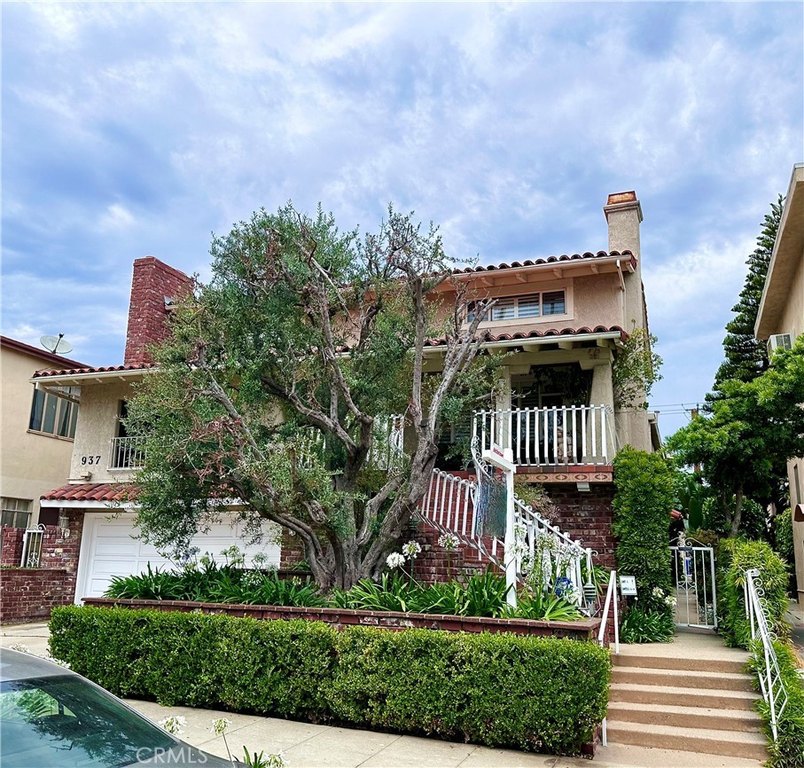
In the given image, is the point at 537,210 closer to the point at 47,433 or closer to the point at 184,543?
the point at 184,543

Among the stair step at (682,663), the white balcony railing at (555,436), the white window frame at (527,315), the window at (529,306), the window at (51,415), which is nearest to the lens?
the stair step at (682,663)

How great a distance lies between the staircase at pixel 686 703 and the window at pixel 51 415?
17.2m

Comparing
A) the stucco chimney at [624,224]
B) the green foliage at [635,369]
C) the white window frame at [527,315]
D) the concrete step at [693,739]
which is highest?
the stucco chimney at [624,224]

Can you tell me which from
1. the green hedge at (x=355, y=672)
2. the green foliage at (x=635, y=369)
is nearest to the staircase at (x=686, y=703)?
the green hedge at (x=355, y=672)

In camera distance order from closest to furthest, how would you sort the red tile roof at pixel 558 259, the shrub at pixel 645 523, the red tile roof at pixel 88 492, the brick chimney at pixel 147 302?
1. the shrub at pixel 645 523
2. the red tile roof at pixel 558 259
3. the red tile roof at pixel 88 492
4. the brick chimney at pixel 147 302

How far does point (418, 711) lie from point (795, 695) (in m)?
3.43

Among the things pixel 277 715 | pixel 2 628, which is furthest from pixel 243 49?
pixel 2 628

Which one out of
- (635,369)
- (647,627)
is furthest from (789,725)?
(635,369)

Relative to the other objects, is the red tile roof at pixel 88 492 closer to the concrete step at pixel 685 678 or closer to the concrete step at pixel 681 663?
the concrete step at pixel 681 663

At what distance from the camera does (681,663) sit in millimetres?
7766

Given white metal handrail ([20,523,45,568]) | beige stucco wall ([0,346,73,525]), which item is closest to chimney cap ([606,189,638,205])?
white metal handrail ([20,523,45,568])

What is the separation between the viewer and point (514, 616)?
708 cm

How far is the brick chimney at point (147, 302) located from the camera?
666 inches

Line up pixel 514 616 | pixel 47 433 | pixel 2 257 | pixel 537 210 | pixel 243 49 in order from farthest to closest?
pixel 47 433, pixel 537 210, pixel 2 257, pixel 243 49, pixel 514 616
